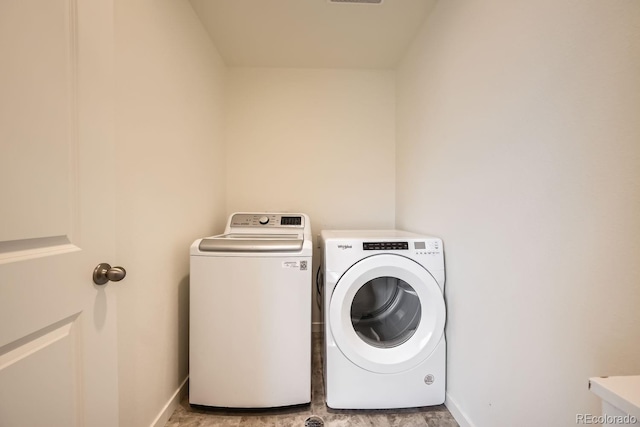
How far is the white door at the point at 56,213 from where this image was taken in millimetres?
498

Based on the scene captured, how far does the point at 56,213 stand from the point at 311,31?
1.73 metres

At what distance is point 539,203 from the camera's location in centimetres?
79

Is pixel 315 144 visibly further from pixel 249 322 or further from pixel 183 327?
pixel 183 327

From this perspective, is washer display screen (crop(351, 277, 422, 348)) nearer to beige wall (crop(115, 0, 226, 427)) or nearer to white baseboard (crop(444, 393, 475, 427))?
white baseboard (crop(444, 393, 475, 427))

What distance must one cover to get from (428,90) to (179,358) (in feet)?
7.07

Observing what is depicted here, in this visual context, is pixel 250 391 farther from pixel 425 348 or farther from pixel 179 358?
pixel 425 348

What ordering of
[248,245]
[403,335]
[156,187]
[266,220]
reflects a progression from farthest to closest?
[266,220] → [403,335] → [248,245] → [156,187]

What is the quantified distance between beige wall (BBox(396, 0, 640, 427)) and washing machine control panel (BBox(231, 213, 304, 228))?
0.99 metres

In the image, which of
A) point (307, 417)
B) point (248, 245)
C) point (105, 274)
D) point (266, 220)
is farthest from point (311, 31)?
point (307, 417)

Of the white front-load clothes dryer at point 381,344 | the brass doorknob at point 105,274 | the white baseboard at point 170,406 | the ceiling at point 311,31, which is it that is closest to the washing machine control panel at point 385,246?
the white front-load clothes dryer at point 381,344

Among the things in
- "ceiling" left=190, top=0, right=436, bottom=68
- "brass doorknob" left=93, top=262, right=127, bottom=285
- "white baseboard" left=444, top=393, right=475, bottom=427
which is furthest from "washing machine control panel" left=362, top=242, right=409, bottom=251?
"ceiling" left=190, top=0, right=436, bottom=68

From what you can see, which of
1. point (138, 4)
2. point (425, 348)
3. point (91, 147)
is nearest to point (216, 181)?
point (138, 4)

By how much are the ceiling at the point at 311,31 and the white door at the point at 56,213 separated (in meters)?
1.02

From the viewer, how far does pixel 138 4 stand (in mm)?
1022
